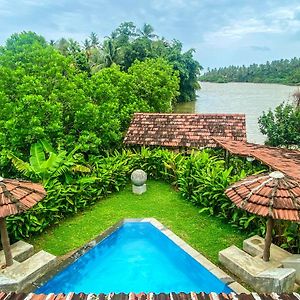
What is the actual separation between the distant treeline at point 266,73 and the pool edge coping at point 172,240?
71.4 meters

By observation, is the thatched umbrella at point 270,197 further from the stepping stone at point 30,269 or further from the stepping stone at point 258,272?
the stepping stone at point 30,269

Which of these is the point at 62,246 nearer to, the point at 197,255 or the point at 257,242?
the point at 197,255

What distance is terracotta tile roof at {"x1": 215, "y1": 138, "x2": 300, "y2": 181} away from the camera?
967 centimetres

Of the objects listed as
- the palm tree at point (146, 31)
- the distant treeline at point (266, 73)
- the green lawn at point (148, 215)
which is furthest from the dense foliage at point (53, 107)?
the distant treeline at point (266, 73)

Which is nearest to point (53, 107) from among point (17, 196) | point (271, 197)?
point (17, 196)

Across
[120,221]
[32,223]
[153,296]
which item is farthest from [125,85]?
[153,296]

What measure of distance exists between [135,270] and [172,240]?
1.61m

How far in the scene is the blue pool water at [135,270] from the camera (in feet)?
25.8

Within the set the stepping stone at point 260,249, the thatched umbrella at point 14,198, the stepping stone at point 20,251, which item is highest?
the thatched umbrella at point 14,198

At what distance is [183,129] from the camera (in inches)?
648

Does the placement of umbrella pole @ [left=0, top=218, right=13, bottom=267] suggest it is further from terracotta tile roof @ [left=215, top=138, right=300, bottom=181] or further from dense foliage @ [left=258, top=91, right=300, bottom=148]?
dense foliage @ [left=258, top=91, right=300, bottom=148]

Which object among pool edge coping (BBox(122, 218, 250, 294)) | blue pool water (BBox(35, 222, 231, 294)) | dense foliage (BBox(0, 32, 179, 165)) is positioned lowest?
blue pool water (BBox(35, 222, 231, 294))

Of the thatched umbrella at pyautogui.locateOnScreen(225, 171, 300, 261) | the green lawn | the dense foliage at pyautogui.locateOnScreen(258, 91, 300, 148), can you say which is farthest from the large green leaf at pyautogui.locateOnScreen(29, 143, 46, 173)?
the dense foliage at pyautogui.locateOnScreen(258, 91, 300, 148)

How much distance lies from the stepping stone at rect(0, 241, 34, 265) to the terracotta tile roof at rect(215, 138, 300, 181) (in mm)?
7210
